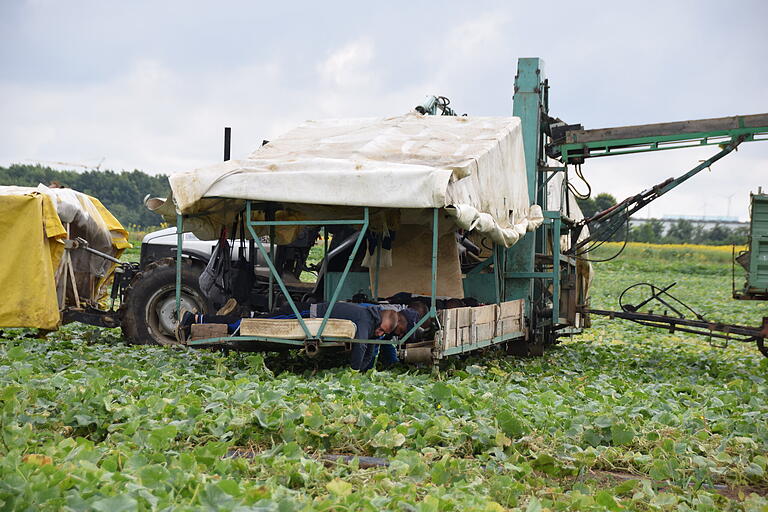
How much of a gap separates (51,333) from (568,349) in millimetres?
8077

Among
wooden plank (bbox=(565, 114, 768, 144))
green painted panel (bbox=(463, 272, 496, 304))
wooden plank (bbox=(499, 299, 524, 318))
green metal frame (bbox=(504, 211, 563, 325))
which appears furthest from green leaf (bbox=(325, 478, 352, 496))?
wooden plank (bbox=(565, 114, 768, 144))

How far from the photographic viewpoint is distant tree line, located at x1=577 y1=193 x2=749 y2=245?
59.3m

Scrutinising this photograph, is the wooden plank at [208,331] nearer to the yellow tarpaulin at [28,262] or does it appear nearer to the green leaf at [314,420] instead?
the yellow tarpaulin at [28,262]

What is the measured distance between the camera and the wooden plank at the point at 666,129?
12133 millimetres

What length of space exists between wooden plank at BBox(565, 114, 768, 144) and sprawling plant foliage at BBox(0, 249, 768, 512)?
457 cm

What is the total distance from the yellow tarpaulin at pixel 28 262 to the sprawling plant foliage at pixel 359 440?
1.21 meters

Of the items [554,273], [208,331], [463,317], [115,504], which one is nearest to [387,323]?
[463,317]

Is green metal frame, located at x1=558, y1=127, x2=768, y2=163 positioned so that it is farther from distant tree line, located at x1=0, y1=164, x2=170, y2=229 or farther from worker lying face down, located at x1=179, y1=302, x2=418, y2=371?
distant tree line, located at x1=0, y1=164, x2=170, y2=229

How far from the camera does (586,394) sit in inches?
315

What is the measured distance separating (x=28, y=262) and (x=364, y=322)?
4594 millimetres

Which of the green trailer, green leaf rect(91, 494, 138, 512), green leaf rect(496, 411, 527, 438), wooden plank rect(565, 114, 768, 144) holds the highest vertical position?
wooden plank rect(565, 114, 768, 144)

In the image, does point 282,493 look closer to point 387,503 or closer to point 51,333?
point 387,503

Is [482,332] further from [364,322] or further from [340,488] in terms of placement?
[340,488]

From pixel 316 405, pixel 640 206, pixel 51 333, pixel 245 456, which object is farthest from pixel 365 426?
pixel 640 206
